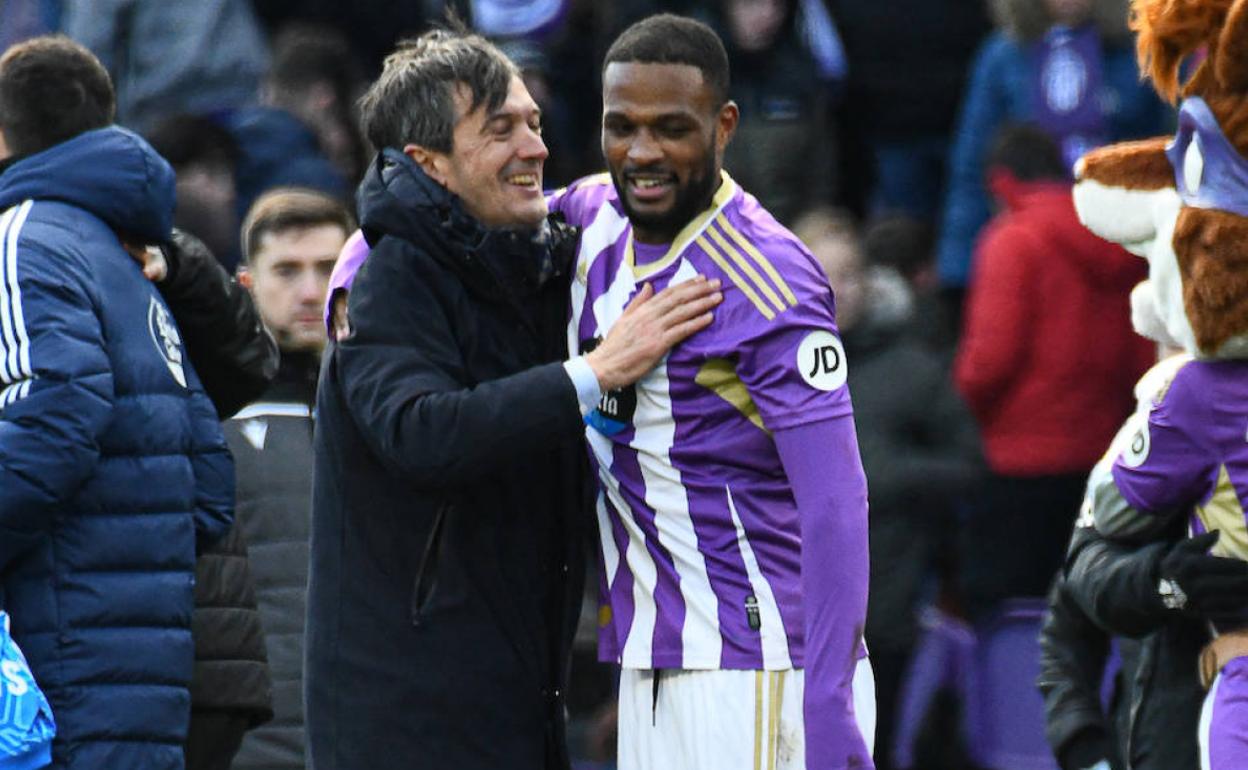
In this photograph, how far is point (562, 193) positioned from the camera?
577 cm

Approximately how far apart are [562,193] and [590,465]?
0.65 metres

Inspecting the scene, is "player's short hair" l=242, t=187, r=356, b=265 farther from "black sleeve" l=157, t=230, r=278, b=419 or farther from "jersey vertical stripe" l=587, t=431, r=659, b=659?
"jersey vertical stripe" l=587, t=431, r=659, b=659

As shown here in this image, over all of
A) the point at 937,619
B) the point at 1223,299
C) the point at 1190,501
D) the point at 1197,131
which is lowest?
the point at 937,619

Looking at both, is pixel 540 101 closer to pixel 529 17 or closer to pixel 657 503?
pixel 529 17

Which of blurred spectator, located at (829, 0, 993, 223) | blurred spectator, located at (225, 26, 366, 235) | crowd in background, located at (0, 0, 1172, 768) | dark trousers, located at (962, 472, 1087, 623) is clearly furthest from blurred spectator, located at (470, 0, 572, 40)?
dark trousers, located at (962, 472, 1087, 623)

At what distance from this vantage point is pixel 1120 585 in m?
5.70

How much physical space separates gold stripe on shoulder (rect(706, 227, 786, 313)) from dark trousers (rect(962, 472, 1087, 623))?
418 centimetres

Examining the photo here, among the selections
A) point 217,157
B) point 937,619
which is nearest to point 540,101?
point 217,157

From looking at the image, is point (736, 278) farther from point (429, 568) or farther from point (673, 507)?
point (429, 568)

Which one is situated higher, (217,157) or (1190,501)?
(217,157)

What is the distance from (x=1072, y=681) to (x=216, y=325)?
211 cm

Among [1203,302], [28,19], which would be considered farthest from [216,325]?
[28,19]

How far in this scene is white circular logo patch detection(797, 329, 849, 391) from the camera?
16.9ft

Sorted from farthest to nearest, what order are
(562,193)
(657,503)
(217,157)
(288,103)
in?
1. (288,103)
2. (217,157)
3. (562,193)
4. (657,503)
